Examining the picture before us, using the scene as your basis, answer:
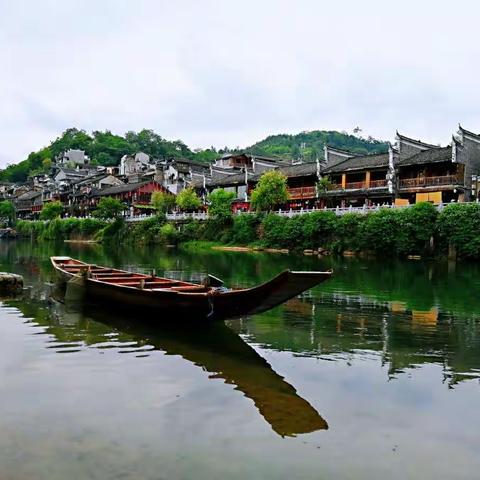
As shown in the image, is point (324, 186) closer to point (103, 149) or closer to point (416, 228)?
point (416, 228)

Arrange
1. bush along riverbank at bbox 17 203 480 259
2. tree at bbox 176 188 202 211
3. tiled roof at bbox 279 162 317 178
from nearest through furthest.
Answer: bush along riverbank at bbox 17 203 480 259
tiled roof at bbox 279 162 317 178
tree at bbox 176 188 202 211

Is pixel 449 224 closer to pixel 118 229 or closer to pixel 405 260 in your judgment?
pixel 405 260

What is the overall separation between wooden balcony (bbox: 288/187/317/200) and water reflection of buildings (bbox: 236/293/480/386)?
115 ft

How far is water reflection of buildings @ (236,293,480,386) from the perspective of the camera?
9.52 meters

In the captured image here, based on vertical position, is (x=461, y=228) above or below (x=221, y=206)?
below

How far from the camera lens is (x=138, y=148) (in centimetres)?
12300

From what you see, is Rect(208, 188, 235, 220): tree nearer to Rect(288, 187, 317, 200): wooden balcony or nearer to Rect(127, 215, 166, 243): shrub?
Rect(288, 187, 317, 200): wooden balcony

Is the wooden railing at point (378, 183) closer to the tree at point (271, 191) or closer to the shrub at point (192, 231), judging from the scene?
the tree at point (271, 191)

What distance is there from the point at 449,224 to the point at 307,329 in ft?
82.9

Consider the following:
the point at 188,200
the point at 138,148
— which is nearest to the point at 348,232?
the point at 188,200

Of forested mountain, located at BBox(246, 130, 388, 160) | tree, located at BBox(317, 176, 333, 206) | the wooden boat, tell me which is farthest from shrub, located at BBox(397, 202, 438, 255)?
forested mountain, located at BBox(246, 130, 388, 160)

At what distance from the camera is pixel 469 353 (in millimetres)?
10023

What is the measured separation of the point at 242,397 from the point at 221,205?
43.6 m

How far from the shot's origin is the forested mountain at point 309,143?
130500mm
